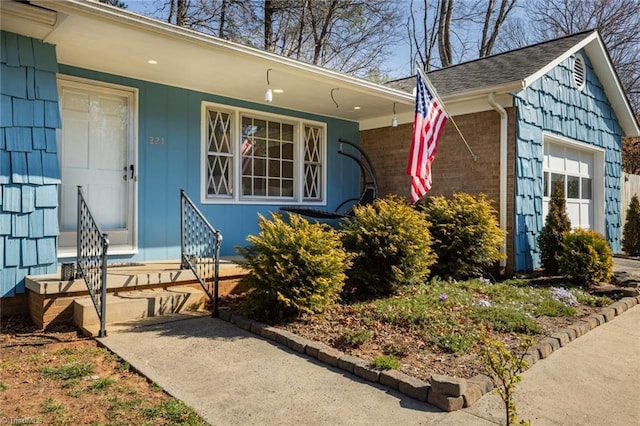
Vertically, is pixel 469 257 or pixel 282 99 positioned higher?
pixel 282 99

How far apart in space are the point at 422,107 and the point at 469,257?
86.9 inches

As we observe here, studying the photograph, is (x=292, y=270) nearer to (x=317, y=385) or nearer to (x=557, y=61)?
(x=317, y=385)

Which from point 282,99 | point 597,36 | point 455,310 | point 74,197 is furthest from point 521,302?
point 597,36

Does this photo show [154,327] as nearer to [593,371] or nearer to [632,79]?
[593,371]

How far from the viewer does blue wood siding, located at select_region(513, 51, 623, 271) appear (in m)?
7.20

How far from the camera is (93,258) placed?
439 cm

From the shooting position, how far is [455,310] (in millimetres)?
4758

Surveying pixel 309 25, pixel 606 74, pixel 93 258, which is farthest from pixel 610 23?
pixel 93 258

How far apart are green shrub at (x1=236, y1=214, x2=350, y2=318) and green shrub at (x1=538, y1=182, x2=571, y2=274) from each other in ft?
14.1

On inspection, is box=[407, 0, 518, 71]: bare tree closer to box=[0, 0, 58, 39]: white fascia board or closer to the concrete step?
the concrete step

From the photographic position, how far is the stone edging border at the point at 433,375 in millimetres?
2829

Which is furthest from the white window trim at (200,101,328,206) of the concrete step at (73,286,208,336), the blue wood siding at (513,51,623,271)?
the blue wood siding at (513,51,623,271)

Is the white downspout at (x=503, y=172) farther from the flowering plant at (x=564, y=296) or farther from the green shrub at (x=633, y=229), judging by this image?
the green shrub at (x=633, y=229)

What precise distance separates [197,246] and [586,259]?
5536 mm
